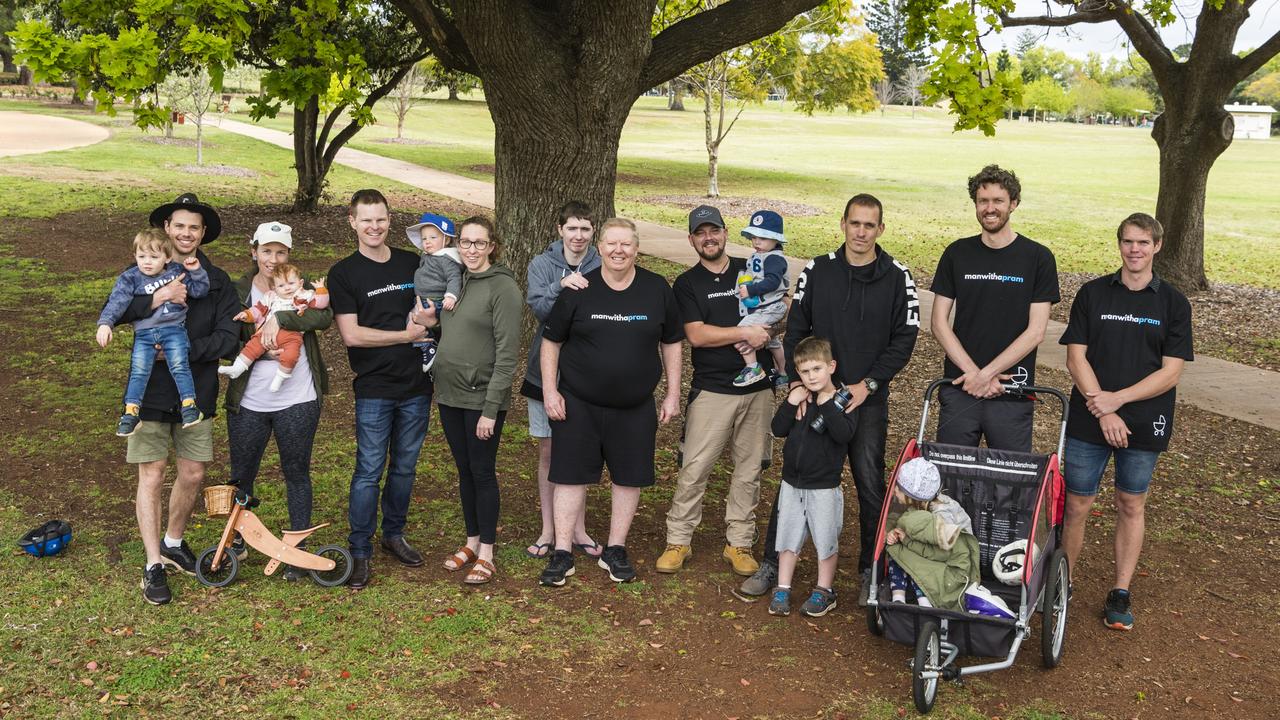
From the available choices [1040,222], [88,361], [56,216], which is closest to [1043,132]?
[1040,222]

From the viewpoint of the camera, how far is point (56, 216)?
18453mm

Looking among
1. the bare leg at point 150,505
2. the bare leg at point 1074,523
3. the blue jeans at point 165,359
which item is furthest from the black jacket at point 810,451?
the bare leg at point 150,505

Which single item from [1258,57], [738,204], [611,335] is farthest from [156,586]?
[738,204]

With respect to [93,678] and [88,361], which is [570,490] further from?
[88,361]

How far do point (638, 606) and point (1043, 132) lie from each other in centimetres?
7848

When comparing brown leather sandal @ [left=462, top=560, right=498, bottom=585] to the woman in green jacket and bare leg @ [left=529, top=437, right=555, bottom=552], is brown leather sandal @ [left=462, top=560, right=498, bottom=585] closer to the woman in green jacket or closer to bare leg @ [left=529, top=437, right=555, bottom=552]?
the woman in green jacket

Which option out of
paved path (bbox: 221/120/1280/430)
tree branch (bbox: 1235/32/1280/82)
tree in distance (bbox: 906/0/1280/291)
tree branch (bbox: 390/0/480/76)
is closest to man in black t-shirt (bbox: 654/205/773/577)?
tree branch (bbox: 390/0/480/76)

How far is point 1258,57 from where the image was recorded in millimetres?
14047

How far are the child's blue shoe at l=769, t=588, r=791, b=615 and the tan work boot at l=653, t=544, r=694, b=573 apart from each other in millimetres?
655

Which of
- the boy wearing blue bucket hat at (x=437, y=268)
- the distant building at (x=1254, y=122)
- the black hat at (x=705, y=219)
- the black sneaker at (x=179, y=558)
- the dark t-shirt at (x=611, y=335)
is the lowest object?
the black sneaker at (x=179, y=558)

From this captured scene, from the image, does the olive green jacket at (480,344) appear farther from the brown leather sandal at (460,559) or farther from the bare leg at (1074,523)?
the bare leg at (1074,523)

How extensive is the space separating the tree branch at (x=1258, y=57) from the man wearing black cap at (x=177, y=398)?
42.9 feet

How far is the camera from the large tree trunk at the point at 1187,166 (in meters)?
14.4

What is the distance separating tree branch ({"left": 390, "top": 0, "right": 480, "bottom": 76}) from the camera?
9.59 meters
